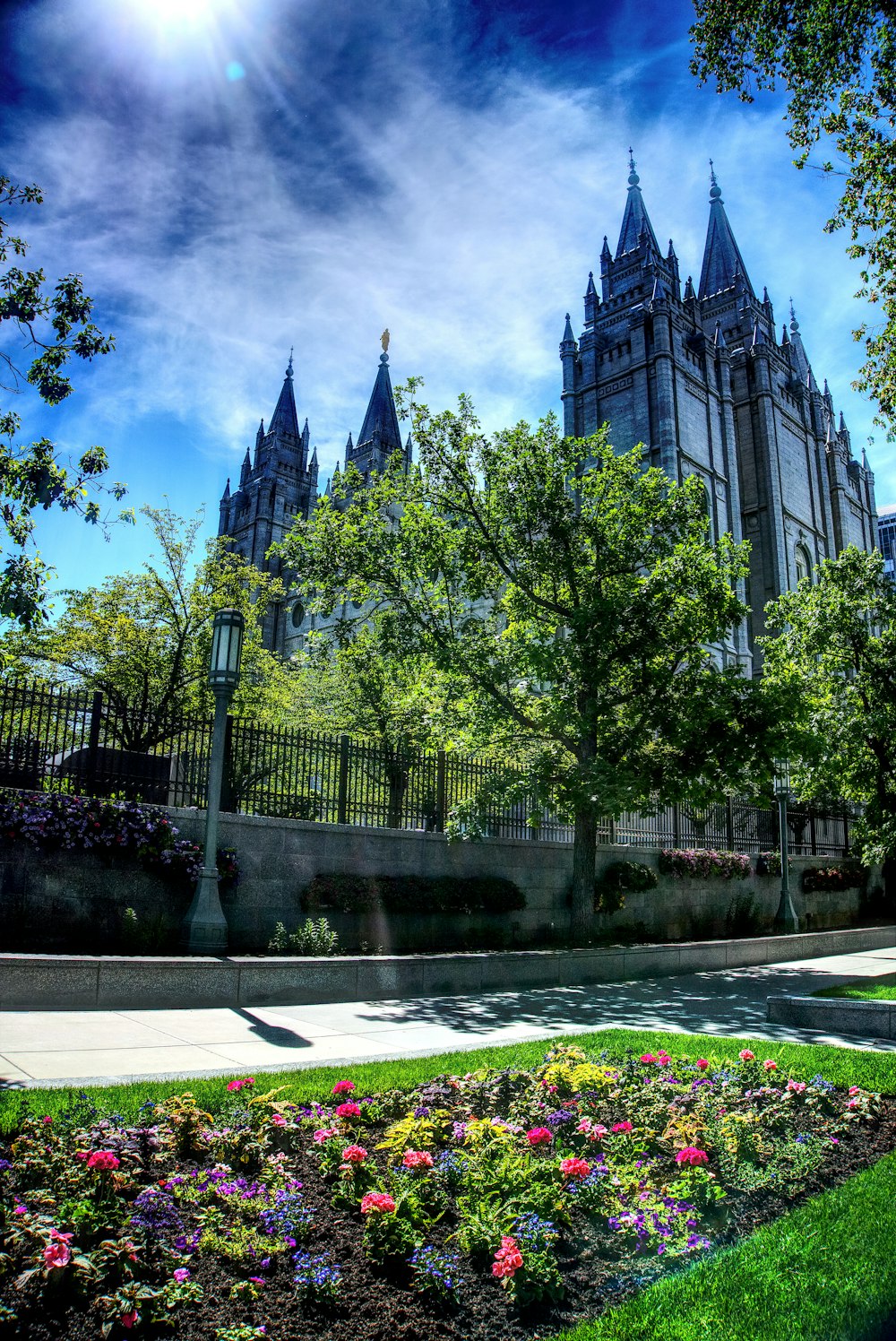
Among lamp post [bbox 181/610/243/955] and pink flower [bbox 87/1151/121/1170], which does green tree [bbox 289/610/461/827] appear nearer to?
lamp post [bbox 181/610/243/955]

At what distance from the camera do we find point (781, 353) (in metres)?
59.3

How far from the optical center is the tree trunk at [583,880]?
52.5ft

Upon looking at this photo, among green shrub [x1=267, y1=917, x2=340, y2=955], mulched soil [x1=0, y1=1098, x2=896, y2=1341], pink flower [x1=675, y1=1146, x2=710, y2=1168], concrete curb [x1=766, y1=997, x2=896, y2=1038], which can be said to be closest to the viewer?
mulched soil [x1=0, y1=1098, x2=896, y2=1341]

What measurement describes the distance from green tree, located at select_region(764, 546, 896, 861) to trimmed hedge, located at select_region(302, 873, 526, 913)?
11725mm

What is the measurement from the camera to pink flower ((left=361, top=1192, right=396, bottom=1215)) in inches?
138

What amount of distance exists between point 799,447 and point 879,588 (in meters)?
35.5

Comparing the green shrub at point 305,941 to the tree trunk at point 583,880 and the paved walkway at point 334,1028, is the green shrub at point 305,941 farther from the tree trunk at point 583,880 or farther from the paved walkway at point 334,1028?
the tree trunk at point 583,880

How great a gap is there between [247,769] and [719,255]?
62.7 metres

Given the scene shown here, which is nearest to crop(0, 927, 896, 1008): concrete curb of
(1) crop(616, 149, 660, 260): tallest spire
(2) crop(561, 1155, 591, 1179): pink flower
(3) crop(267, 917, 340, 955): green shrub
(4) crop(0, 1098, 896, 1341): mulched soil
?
(3) crop(267, 917, 340, 955): green shrub

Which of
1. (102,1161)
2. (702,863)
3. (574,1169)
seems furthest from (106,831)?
(702,863)

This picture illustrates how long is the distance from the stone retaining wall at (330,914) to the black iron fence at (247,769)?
39 cm

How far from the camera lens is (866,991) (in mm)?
11445

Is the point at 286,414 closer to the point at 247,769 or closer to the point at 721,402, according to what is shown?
the point at 721,402

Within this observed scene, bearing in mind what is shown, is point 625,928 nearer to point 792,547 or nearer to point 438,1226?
point 438,1226
